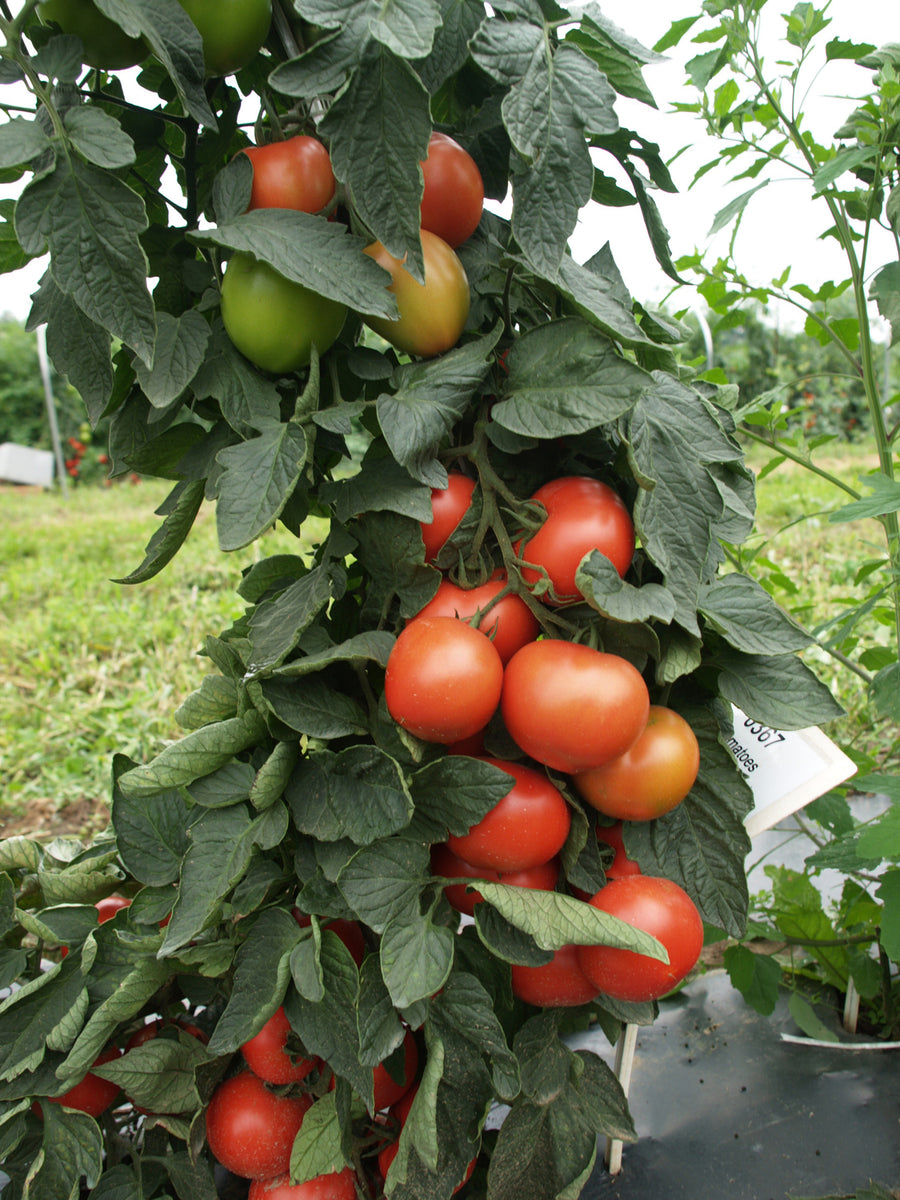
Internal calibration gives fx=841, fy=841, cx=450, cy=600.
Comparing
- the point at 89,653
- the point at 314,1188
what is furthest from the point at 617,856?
the point at 89,653

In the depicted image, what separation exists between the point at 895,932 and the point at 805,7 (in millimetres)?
896

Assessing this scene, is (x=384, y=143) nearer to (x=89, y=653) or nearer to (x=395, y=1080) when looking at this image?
(x=395, y=1080)

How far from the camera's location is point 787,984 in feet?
3.64

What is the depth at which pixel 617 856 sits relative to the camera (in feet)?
2.06

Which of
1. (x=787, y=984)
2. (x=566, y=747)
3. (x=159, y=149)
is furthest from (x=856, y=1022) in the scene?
(x=159, y=149)

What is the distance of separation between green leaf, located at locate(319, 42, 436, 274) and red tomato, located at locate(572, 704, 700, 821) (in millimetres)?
315

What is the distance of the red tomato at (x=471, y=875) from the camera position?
1.86 ft

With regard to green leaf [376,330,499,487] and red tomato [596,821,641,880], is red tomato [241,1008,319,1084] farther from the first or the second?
green leaf [376,330,499,487]

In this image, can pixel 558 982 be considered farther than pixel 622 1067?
No

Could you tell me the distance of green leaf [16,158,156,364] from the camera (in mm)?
459

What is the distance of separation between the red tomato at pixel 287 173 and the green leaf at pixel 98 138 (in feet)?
0.30

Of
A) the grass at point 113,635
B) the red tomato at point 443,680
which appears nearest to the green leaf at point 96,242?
the red tomato at point 443,680

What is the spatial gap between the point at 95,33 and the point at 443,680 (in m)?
0.43

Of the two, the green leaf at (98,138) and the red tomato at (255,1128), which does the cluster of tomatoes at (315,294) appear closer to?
the green leaf at (98,138)
